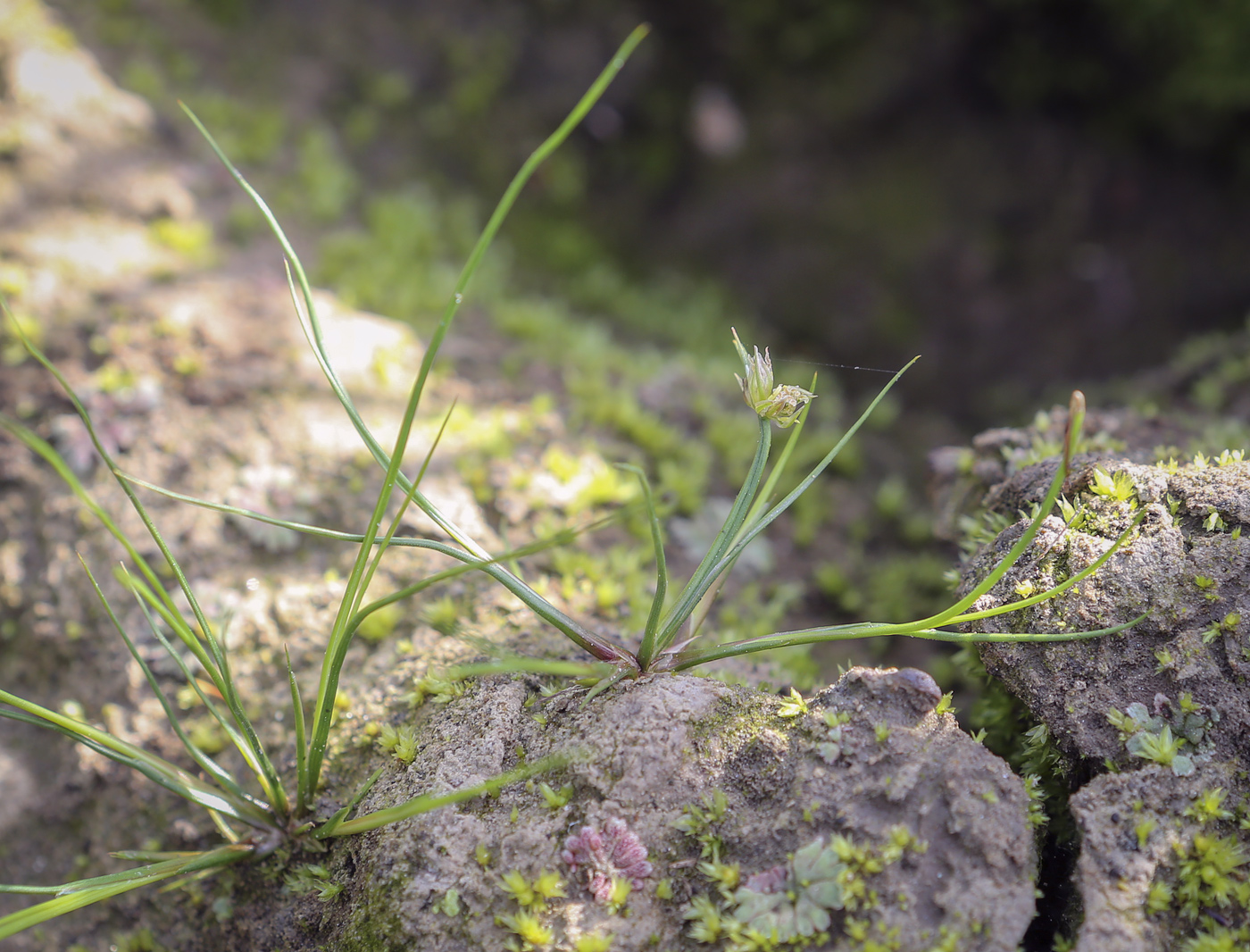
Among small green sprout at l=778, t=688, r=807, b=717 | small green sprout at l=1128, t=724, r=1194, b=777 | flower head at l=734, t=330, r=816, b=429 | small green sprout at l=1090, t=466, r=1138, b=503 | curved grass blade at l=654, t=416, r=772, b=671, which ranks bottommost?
small green sprout at l=1128, t=724, r=1194, b=777

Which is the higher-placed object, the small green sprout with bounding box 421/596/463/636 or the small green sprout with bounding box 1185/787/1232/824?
the small green sprout with bounding box 421/596/463/636

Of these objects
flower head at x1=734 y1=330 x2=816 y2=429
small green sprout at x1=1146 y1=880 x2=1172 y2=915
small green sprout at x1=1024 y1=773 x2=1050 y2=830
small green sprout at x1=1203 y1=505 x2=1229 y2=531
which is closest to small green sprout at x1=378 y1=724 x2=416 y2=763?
flower head at x1=734 y1=330 x2=816 y2=429

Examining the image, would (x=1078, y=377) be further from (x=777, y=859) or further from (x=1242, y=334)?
(x=777, y=859)

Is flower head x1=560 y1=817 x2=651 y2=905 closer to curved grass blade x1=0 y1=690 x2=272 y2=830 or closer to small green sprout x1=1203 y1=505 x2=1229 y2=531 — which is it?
curved grass blade x1=0 y1=690 x2=272 y2=830

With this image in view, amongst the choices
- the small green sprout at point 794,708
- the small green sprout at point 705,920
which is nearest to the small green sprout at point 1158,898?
the small green sprout at point 794,708

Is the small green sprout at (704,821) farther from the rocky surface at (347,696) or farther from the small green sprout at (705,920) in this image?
the small green sprout at (705,920)

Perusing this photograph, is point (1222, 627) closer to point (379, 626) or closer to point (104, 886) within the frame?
point (379, 626)
